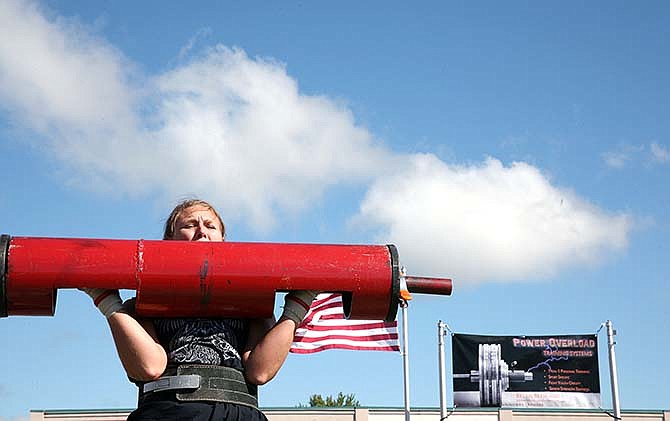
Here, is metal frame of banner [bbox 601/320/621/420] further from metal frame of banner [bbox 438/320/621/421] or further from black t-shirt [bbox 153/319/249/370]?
black t-shirt [bbox 153/319/249/370]

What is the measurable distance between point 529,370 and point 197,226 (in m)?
15.9

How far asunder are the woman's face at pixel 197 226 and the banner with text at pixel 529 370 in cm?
1514

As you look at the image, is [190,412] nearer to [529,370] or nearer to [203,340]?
[203,340]

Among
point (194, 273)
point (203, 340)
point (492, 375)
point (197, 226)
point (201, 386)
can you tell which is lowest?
point (201, 386)

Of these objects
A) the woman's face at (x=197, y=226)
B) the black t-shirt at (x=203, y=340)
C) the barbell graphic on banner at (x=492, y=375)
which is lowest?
the black t-shirt at (x=203, y=340)

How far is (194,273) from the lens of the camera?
11.4 feet

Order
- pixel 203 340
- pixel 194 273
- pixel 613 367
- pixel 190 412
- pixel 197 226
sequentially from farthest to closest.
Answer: pixel 613 367
pixel 197 226
pixel 203 340
pixel 194 273
pixel 190 412

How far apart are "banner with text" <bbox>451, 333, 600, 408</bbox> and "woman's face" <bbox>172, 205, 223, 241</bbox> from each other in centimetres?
1514

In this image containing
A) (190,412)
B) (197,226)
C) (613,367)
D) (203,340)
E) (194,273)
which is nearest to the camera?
(190,412)

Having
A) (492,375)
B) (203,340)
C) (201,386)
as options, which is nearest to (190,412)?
(201,386)

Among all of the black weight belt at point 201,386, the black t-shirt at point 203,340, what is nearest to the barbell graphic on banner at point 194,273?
the black t-shirt at point 203,340

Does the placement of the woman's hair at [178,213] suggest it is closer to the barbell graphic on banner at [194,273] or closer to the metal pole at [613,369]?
the barbell graphic on banner at [194,273]

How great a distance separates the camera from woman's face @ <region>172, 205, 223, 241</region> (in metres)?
3.91

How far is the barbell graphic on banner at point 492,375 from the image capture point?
18.7m
